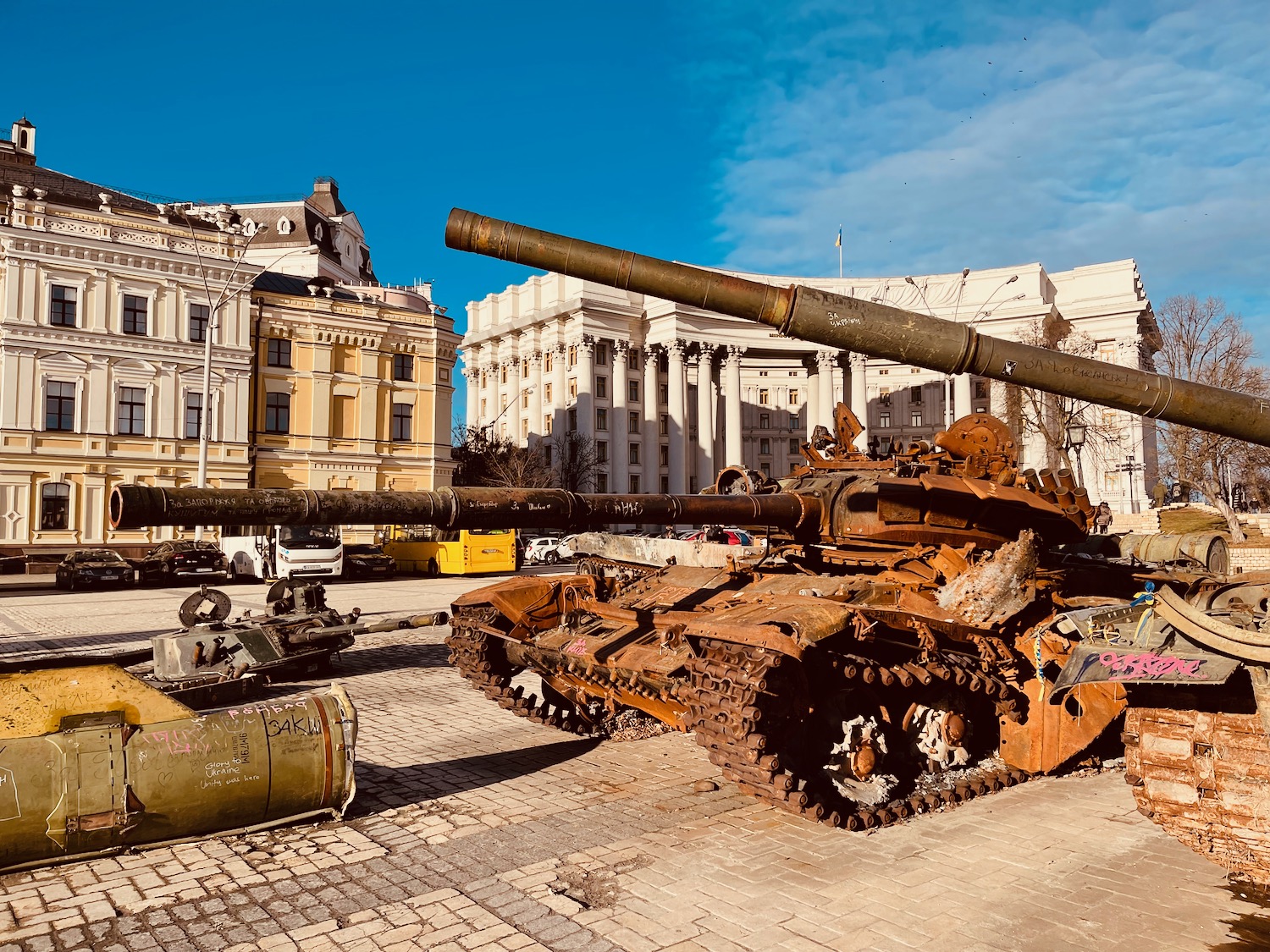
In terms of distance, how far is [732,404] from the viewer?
62.3 m

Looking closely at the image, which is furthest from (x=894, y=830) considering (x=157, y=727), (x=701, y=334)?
(x=701, y=334)

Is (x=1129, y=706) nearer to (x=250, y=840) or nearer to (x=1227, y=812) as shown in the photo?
(x=1227, y=812)

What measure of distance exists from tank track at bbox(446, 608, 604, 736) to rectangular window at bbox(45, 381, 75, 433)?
95.2 ft

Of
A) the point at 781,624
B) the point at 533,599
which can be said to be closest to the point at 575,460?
the point at 533,599

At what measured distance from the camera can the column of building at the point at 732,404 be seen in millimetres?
62125

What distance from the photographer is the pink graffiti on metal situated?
432cm

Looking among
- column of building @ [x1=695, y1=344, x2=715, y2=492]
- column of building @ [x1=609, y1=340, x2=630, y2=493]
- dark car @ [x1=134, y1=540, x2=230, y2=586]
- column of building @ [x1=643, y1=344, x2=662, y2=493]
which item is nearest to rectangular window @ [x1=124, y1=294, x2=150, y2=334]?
dark car @ [x1=134, y1=540, x2=230, y2=586]

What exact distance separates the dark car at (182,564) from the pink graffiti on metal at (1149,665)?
86.4ft

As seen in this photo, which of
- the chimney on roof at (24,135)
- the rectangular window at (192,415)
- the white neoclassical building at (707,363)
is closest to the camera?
the rectangular window at (192,415)

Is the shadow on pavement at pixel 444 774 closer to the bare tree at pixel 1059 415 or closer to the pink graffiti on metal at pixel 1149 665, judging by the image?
the pink graffiti on metal at pixel 1149 665

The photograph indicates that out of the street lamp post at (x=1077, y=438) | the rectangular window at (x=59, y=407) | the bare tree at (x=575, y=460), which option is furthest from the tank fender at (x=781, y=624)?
the bare tree at (x=575, y=460)

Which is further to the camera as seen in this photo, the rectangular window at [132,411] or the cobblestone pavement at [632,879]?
the rectangular window at [132,411]

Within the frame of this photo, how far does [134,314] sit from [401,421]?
33.0 ft

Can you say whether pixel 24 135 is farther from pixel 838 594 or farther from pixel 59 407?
pixel 838 594
